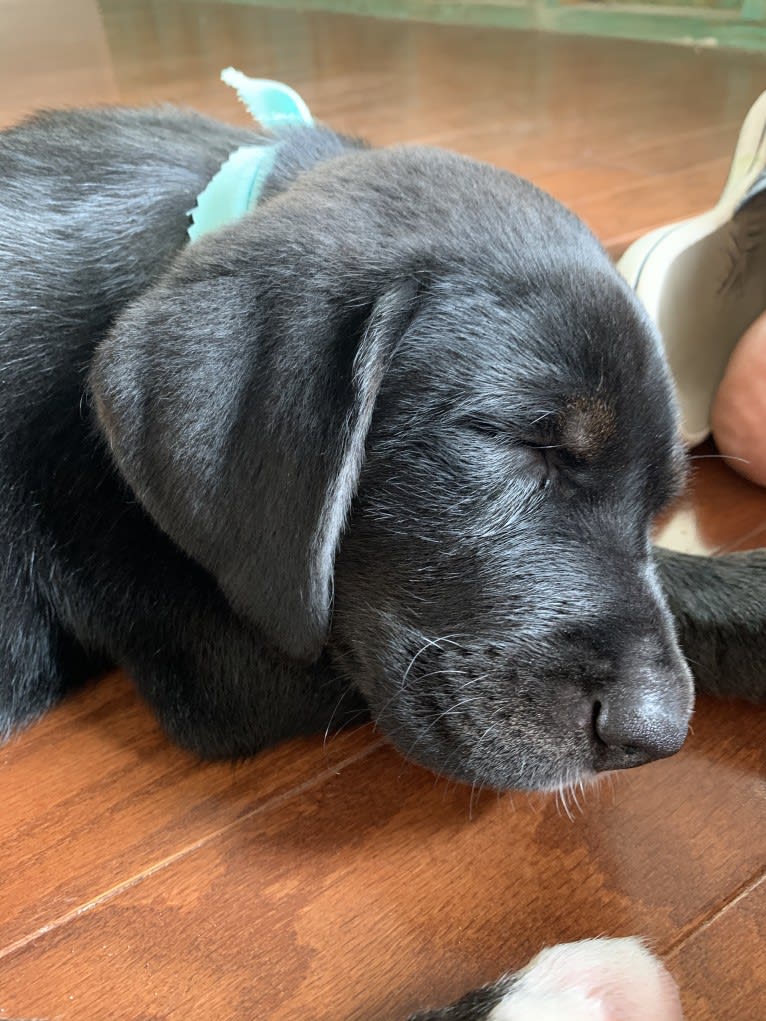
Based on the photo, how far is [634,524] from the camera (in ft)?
3.53

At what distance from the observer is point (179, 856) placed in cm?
108

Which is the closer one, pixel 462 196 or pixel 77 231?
pixel 462 196

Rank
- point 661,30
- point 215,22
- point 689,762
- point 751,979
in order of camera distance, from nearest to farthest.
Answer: point 751,979 < point 689,762 < point 661,30 < point 215,22

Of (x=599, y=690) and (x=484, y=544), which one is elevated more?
(x=484, y=544)

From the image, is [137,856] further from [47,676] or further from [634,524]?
[634,524]

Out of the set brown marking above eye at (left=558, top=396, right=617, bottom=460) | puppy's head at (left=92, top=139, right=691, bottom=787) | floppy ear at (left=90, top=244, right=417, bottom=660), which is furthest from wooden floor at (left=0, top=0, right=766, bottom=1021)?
brown marking above eye at (left=558, top=396, right=617, bottom=460)

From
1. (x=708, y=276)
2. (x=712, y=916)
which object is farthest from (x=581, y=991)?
(x=708, y=276)

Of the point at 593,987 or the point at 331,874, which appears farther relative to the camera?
the point at 331,874

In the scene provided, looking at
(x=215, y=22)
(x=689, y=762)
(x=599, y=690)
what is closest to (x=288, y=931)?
(x=599, y=690)

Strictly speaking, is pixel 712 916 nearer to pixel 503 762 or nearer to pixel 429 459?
pixel 503 762

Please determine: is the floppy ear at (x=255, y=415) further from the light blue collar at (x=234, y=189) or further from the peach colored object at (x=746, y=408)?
the peach colored object at (x=746, y=408)

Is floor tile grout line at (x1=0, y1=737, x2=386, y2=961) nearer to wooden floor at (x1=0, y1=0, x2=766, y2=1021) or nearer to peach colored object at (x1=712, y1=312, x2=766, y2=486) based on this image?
wooden floor at (x1=0, y1=0, x2=766, y2=1021)

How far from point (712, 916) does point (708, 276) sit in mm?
1221

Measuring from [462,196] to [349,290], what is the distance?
23 centimetres
